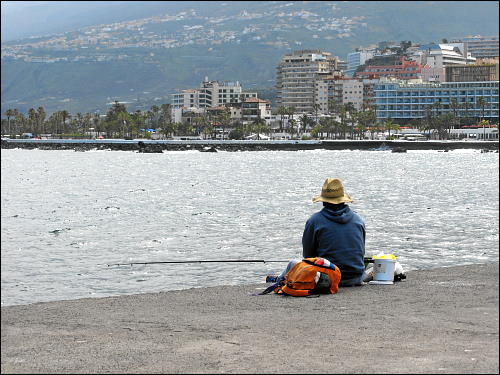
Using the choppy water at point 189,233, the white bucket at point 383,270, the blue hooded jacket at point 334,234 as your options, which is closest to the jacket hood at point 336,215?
the blue hooded jacket at point 334,234

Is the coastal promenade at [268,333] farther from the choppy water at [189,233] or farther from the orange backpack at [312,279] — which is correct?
the choppy water at [189,233]

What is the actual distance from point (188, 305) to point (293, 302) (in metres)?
1.64

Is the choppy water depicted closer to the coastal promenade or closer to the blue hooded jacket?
the coastal promenade

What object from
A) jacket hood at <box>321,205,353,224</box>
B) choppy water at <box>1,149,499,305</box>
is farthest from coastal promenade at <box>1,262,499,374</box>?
choppy water at <box>1,149,499,305</box>

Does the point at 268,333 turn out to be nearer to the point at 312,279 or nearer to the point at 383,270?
the point at 312,279

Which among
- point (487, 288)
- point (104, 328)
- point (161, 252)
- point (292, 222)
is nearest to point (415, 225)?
point (292, 222)

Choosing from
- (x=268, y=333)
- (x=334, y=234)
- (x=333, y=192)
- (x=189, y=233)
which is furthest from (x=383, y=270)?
(x=189, y=233)

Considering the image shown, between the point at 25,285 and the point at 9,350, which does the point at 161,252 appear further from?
the point at 9,350

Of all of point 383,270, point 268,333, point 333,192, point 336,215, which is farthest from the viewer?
point 383,270

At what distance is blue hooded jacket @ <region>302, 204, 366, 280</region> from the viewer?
A: 40.7 feet

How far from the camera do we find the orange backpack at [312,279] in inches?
487

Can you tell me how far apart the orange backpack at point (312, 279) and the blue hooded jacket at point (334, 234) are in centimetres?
25

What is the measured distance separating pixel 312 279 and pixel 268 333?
2803 mm

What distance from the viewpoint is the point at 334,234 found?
Answer: 12484 mm
